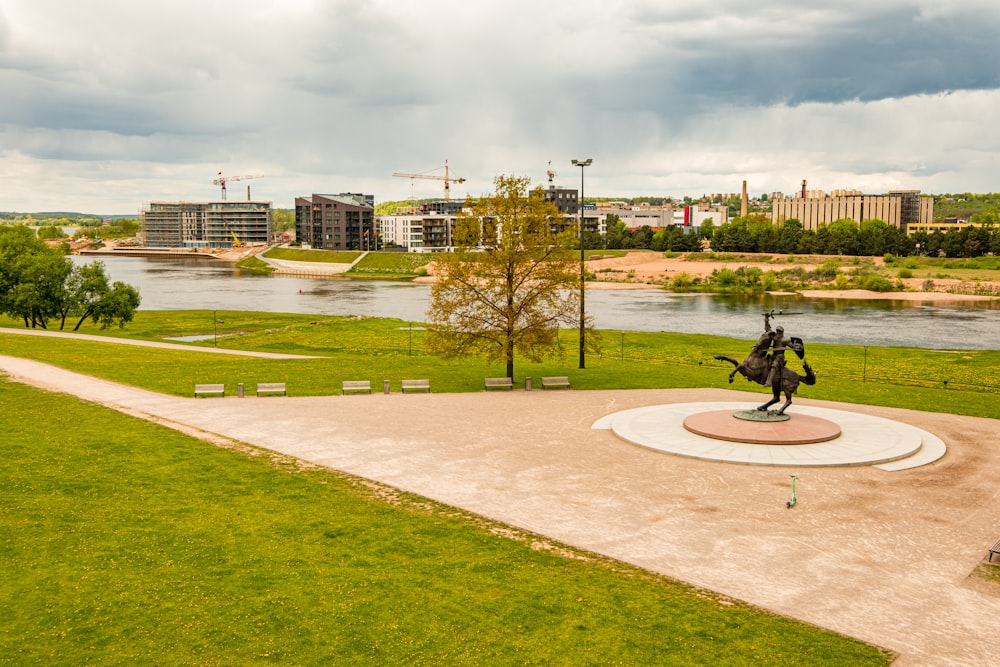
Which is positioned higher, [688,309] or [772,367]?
[772,367]

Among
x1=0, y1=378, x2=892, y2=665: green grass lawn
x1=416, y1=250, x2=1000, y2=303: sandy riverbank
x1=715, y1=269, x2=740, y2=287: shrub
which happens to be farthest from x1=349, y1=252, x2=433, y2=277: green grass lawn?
x1=0, y1=378, x2=892, y2=665: green grass lawn

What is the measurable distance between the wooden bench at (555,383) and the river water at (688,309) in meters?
39.3

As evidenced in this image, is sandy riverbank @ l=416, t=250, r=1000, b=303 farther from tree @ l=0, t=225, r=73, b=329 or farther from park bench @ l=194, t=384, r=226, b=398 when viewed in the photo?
park bench @ l=194, t=384, r=226, b=398

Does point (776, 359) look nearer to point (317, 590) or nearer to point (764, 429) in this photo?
point (764, 429)

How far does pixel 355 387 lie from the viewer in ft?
108

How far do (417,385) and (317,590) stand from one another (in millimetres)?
20206

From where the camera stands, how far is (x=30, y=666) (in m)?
11.1

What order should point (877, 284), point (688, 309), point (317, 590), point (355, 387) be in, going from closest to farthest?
point (317, 590) < point (355, 387) < point (688, 309) < point (877, 284)

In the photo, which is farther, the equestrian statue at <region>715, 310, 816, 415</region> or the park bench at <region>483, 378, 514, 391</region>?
the park bench at <region>483, 378, 514, 391</region>

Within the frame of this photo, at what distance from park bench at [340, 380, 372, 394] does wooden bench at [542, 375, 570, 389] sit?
7.34 metres

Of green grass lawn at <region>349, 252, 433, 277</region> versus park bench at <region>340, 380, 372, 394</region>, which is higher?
green grass lawn at <region>349, 252, 433, 277</region>

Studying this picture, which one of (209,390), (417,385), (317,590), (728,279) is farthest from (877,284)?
(317,590)

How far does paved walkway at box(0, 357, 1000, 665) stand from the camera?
537 inches

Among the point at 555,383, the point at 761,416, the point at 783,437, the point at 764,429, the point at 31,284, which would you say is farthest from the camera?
the point at 31,284
